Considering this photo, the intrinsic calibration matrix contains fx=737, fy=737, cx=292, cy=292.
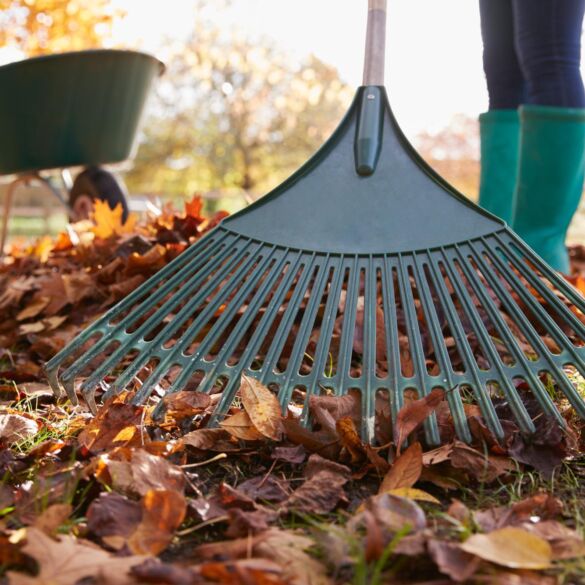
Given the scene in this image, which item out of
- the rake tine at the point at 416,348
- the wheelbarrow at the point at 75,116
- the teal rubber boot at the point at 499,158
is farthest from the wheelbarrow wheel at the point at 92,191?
the rake tine at the point at 416,348

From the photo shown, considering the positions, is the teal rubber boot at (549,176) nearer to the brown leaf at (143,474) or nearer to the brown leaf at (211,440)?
the brown leaf at (211,440)

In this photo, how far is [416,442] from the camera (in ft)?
3.37

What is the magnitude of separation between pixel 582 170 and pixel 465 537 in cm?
133

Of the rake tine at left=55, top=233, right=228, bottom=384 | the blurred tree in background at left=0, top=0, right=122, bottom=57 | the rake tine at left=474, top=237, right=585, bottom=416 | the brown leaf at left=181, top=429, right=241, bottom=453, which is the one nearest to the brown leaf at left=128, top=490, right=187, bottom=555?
the brown leaf at left=181, top=429, right=241, bottom=453

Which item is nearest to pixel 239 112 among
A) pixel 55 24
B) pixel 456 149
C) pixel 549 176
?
pixel 456 149

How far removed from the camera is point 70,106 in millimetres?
3305

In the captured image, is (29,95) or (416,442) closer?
(416,442)

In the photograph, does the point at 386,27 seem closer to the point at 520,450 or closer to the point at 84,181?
the point at 520,450

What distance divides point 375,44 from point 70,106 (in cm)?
214

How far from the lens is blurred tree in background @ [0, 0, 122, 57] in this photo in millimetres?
5723

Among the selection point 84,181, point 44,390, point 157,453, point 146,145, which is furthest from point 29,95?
point 146,145

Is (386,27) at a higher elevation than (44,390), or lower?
higher

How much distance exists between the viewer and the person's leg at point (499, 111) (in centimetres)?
218

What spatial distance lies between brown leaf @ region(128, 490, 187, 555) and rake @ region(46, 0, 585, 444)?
31 centimetres
